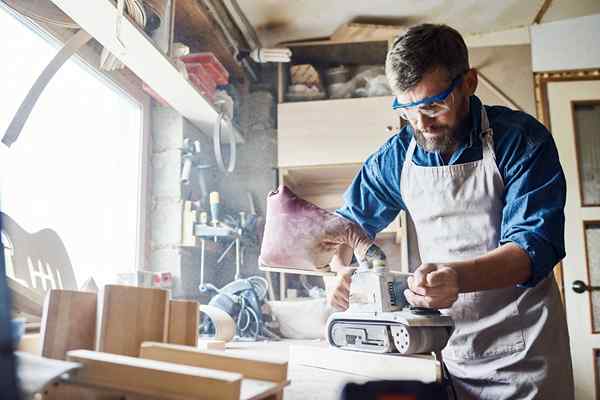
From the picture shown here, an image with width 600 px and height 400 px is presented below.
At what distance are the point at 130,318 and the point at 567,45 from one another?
2.49 m

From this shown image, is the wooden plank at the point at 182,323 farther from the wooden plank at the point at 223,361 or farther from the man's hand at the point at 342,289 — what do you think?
the man's hand at the point at 342,289

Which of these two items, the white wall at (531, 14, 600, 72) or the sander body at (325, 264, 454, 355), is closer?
the sander body at (325, 264, 454, 355)

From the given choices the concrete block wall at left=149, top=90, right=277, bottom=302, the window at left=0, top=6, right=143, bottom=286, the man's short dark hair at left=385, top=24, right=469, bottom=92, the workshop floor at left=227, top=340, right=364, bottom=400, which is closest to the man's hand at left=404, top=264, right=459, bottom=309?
the workshop floor at left=227, top=340, right=364, bottom=400

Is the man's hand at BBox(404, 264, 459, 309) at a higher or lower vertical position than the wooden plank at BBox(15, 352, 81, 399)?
higher

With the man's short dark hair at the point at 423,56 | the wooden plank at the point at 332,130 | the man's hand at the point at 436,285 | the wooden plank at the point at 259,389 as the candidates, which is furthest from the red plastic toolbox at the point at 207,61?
the wooden plank at the point at 259,389

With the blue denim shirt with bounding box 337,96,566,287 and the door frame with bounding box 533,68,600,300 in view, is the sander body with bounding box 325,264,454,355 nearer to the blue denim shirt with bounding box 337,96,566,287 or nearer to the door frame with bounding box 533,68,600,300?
the blue denim shirt with bounding box 337,96,566,287

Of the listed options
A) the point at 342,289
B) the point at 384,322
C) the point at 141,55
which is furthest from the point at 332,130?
the point at 384,322

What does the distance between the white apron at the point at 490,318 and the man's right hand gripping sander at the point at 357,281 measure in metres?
0.15

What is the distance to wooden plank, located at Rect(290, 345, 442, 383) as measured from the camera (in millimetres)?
841

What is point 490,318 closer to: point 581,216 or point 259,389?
point 259,389

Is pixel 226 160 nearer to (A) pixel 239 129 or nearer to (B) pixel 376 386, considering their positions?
(A) pixel 239 129

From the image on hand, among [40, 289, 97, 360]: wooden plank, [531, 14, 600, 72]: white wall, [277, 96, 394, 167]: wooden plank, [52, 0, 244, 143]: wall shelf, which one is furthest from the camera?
[531, 14, 600, 72]: white wall

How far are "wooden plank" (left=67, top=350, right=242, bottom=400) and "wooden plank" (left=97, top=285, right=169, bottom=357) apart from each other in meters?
0.09

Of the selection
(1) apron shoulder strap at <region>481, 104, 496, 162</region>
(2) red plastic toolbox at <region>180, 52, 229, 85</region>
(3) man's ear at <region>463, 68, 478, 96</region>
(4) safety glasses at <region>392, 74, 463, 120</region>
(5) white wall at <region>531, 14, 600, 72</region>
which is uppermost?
(5) white wall at <region>531, 14, 600, 72</region>
